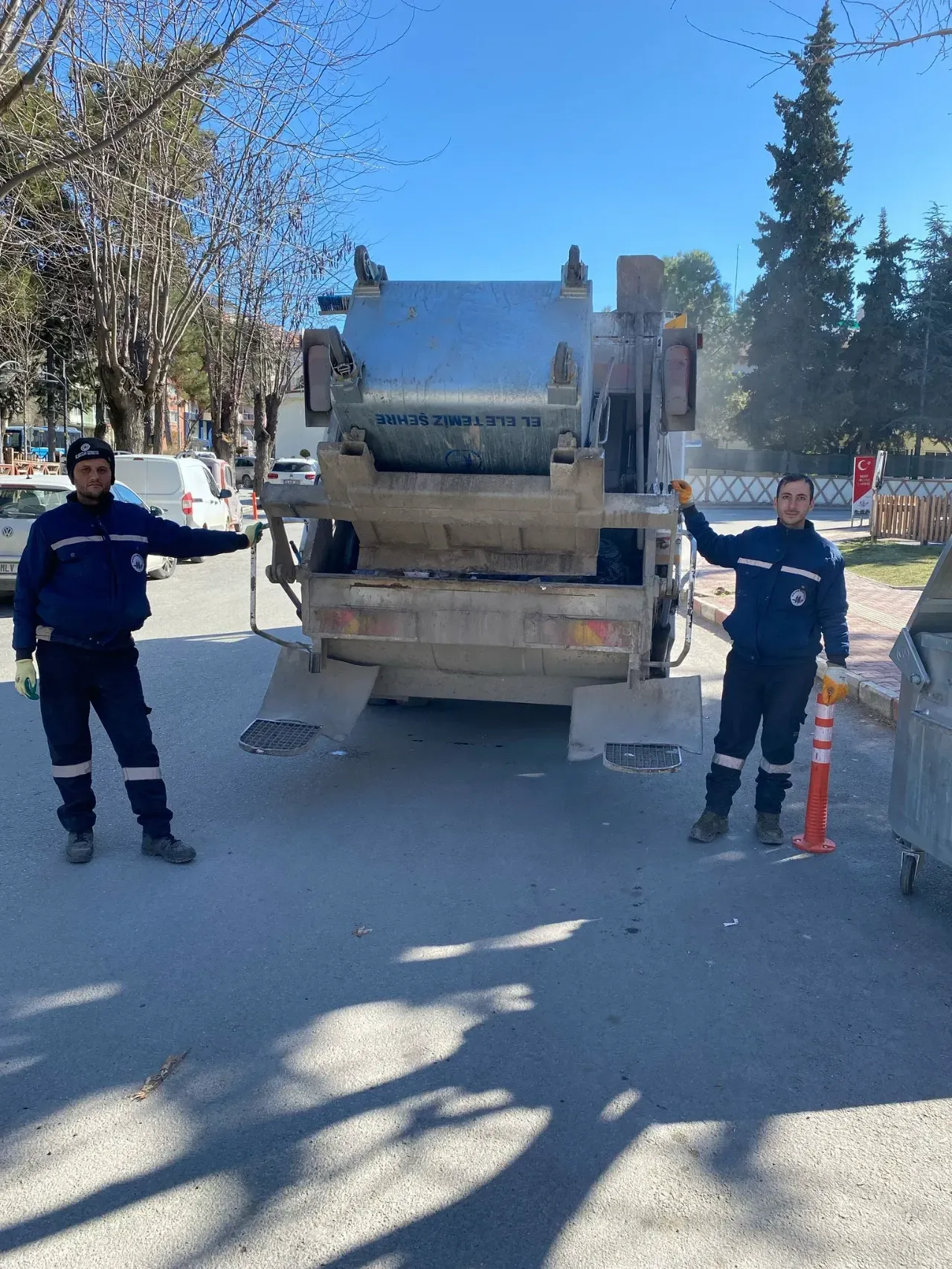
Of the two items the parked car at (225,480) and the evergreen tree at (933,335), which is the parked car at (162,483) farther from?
the evergreen tree at (933,335)

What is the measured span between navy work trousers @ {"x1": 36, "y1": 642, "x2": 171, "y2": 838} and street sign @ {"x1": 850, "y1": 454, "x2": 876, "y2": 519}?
20.6 m

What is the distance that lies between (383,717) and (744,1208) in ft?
16.3

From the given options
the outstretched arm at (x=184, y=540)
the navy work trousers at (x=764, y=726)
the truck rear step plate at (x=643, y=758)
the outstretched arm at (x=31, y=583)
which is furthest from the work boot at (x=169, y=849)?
the navy work trousers at (x=764, y=726)

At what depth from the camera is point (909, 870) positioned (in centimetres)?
434

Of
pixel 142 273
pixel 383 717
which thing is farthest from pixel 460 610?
pixel 142 273

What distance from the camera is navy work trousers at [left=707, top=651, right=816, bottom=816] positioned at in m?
5.04

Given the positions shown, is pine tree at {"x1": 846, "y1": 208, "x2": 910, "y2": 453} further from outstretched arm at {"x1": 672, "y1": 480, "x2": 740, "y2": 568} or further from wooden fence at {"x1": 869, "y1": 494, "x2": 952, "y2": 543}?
outstretched arm at {"x1": 672, "y1": 480, "x2": 740, "y2": 568}

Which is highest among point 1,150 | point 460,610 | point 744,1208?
point 1,150

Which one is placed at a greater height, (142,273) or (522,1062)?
(142,273)

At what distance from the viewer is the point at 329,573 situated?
560 cm

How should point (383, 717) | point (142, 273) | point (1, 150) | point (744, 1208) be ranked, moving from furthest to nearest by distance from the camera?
1. point (142, 273)
2. point (1, 150)
3. point (383, 717)
4. point (744, 1208)

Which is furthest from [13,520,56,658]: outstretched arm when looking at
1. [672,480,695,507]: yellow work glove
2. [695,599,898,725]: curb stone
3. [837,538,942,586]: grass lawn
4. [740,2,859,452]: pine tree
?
[740,2,859,452]: pine tree

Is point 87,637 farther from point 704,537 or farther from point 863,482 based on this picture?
point 863,482

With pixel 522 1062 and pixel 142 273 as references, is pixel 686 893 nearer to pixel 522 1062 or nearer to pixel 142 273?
pixel 522 1062
